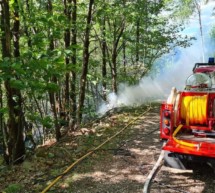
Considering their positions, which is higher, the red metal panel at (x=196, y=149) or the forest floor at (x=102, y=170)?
the red metal panel at (x=196, y=149)

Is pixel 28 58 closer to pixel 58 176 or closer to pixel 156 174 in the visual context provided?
pixel 58 176

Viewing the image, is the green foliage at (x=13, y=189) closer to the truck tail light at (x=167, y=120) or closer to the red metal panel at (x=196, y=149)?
the red metal panel at (x=196, y=149)

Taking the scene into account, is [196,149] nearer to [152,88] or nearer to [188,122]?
[188,122]

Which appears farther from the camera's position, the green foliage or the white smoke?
the white smoke

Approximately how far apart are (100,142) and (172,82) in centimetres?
2103

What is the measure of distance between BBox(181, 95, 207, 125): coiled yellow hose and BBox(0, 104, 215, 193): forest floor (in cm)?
119

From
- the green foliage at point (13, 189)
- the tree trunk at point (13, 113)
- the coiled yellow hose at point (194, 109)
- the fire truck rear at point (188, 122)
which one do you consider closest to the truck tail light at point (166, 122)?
the fire truck rear at point (188, 122)

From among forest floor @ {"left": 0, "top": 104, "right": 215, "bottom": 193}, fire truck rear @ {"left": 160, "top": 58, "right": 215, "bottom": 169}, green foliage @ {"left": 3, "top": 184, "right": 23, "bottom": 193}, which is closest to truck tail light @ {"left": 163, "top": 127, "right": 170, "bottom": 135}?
fire truck rear @ {"left": 160, "top": 58, "right": 215, "bottom": 169}

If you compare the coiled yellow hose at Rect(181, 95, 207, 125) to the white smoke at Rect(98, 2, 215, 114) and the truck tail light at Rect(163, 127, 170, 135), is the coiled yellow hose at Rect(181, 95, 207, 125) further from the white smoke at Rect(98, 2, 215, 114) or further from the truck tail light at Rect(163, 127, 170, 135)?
the white smoke at Rect(98, 2, 215, 114)

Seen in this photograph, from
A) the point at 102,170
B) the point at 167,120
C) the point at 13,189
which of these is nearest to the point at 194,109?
the point at 167,120

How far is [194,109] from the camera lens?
6.42 metres

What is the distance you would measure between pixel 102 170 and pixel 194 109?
2.52 meters

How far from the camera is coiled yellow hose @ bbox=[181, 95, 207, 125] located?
6.30m

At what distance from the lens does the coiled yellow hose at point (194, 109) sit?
20.7ft
